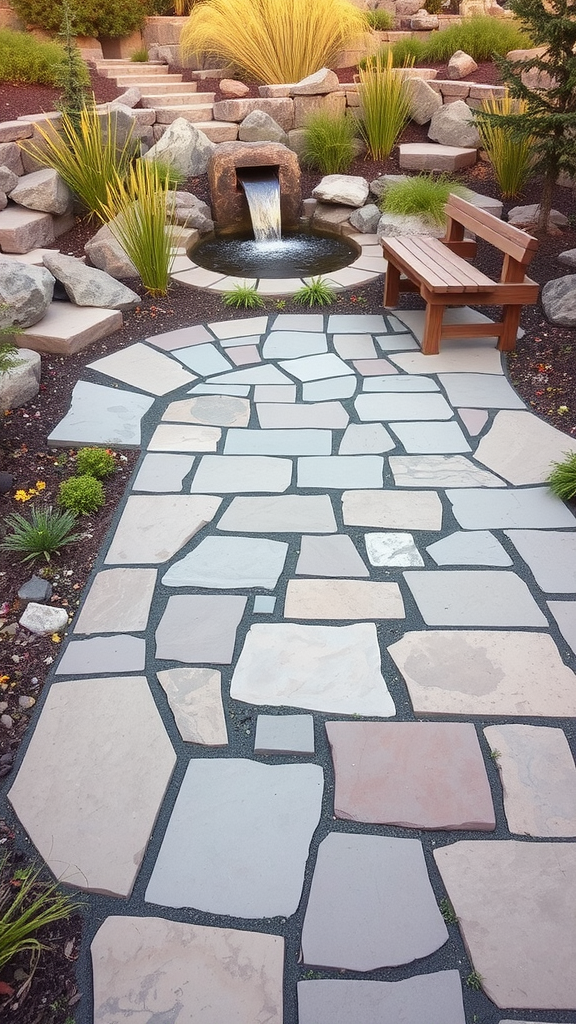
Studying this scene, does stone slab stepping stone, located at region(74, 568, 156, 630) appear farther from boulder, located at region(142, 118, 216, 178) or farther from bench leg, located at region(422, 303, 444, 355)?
boulder, located at region(142, 118, 216, 178)

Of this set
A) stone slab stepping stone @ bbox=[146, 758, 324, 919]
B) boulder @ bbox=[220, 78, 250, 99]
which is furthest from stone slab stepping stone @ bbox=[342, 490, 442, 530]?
boulder @ bbox=[220, 78, 250, 99]

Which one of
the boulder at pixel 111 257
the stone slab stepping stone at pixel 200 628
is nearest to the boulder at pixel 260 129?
the boulder at pixel 111 257

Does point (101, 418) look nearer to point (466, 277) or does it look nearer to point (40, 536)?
point (40, 536)

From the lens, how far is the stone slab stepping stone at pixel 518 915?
4.64 ft

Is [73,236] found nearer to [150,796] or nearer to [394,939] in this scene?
[150,796]

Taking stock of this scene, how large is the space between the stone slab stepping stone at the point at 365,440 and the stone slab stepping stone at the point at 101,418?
985 mm

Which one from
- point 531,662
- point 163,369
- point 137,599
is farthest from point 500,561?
point 163,369

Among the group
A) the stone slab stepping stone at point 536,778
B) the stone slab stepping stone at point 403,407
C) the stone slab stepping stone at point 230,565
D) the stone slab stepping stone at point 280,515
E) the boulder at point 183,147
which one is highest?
the boulder at point 183,147

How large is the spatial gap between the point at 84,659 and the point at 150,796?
0.56m

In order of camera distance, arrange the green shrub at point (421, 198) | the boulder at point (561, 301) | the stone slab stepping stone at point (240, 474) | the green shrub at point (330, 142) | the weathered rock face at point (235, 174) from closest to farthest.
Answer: the stone slab stepping stone at point (240, 474) < the boulder at point (561, 301) < the green shrub at point (421, 198) < the weathered rock face at point (235, 174) < the green shrub at point (330, 142)

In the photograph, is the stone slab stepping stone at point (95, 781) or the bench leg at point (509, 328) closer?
the stone slab stepping stone at point (95, 781)

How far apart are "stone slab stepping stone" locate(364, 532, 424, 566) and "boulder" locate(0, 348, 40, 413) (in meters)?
1.97

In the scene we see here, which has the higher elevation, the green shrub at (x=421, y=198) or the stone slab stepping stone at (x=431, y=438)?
the green shrub at (x=421, y=198)

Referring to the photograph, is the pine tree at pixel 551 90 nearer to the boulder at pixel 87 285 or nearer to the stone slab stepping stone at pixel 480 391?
the stone slab stepping stone at pixel 480 391
